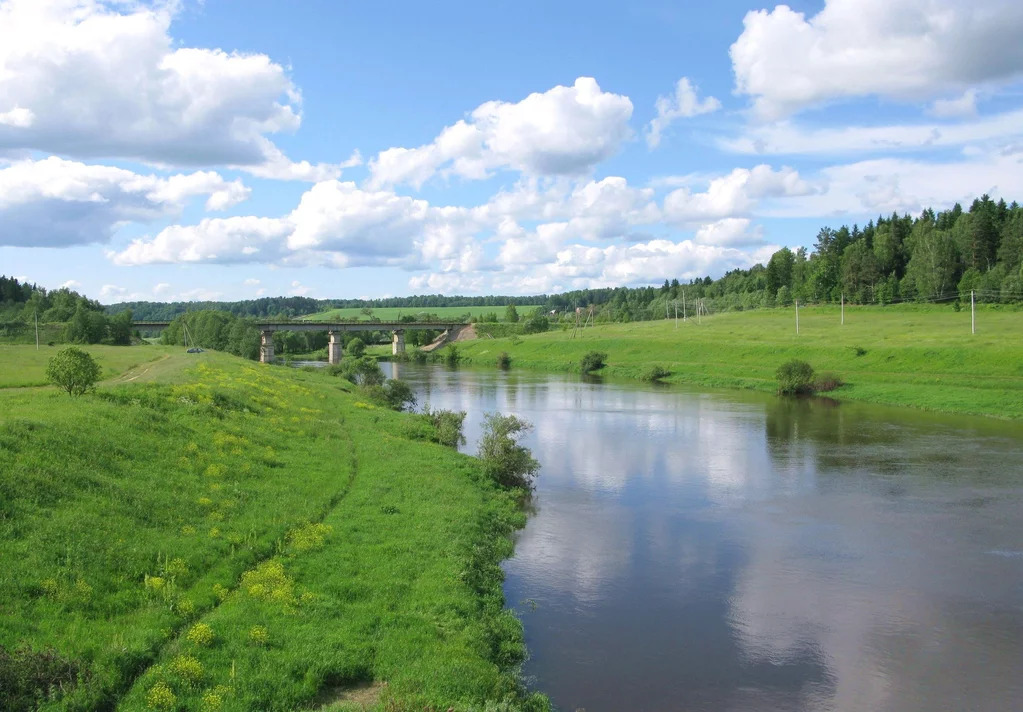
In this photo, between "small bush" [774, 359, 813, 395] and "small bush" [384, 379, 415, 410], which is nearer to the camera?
"small bush" [384, 379, 415, 410]

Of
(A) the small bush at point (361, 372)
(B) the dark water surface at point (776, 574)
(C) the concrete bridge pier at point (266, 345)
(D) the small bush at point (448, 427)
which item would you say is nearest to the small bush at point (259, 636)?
(B) the dark water surface at point (776, 574)

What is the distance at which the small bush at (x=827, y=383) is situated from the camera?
203 feet

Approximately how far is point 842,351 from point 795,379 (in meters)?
12.6

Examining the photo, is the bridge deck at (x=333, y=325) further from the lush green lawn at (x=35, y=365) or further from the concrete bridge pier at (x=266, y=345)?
the lush green lawn at (x=35, y=365)

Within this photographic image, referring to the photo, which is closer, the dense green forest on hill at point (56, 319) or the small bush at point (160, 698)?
the small bush at point (160, 698)

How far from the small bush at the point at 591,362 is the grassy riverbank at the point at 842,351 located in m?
1.34

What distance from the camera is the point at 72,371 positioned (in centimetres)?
2541

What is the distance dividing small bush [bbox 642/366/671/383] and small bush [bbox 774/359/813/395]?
1658cm

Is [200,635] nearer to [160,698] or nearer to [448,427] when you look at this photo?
[160,698]

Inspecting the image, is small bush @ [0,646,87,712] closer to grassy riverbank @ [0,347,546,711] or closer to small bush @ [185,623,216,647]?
grassy riverbank @ [0,347,546,711]

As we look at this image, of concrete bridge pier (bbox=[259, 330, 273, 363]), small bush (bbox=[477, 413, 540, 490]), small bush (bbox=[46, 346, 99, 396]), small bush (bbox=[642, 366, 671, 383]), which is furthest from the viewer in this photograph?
concrete bridge pier (bbox=[259, 330, 273, 363])

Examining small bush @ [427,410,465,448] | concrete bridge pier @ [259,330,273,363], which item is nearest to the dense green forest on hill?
concrete bridge pier @ [259,330,273,363]

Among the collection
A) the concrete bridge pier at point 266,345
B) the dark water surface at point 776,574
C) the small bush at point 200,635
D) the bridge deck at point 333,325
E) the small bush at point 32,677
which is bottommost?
the dark water surface at point 776,574

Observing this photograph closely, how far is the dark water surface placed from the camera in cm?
1489
